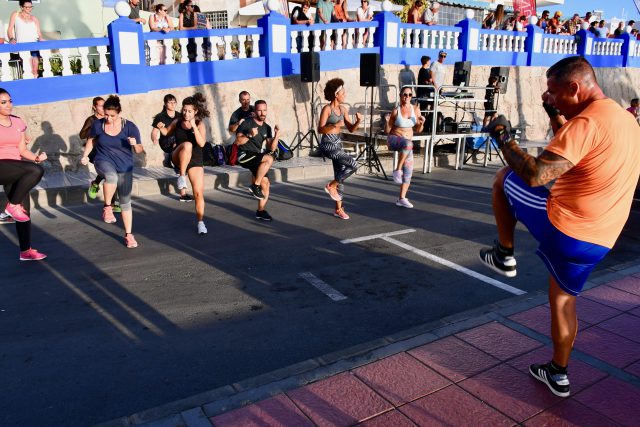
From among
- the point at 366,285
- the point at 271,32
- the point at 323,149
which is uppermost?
the point at 271,32

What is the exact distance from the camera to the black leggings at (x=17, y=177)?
5.68 meters

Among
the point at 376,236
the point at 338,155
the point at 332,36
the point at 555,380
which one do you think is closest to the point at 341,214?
the point at 338,155

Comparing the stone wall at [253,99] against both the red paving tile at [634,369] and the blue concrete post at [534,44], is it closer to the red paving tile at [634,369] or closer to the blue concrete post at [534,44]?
the blue concrete post at [534,44]

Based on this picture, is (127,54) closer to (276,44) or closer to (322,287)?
(276,44)

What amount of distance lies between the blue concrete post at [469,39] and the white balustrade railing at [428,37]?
178 millimetres

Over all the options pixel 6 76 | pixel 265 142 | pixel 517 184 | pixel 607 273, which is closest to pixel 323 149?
pixel 265 142

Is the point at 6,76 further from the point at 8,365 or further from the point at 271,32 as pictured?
the point at 8,365

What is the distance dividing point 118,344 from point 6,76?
7.76 meters

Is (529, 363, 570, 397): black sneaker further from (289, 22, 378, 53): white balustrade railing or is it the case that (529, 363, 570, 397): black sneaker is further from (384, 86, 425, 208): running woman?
(289, 22, 378, 53): white balustrade railing

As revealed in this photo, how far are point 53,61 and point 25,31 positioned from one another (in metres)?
0.86

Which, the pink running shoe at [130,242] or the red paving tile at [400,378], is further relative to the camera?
the pink running shoe at [130,242]

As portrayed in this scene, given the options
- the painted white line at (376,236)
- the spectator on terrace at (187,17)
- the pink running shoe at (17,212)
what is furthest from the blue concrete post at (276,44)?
the pink running shoe at (17,212)

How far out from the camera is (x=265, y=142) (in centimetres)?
792

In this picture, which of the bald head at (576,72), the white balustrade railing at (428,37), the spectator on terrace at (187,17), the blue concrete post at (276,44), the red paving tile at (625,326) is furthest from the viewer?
the white balustrade railing at (428,37)
